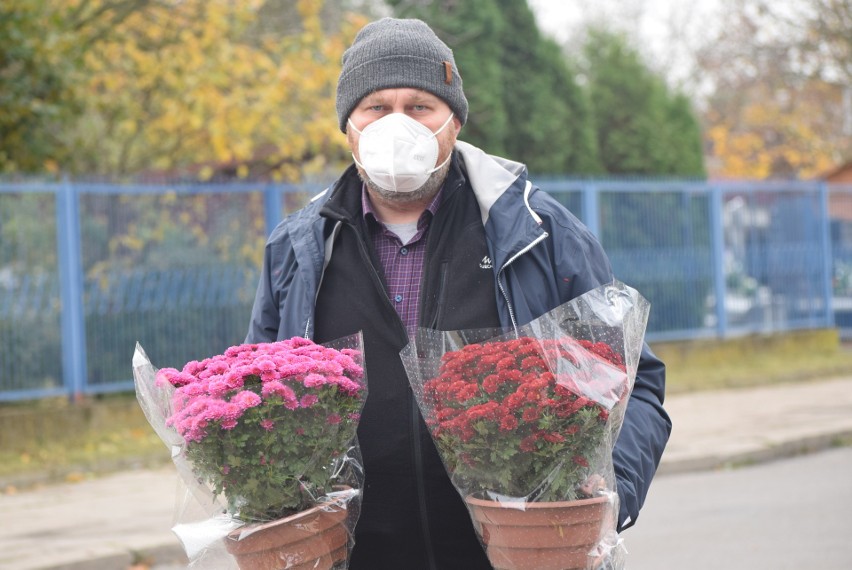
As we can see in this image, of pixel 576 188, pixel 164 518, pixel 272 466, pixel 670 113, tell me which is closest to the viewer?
pixel 272 466

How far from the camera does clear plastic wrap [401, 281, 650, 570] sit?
2057 millimetres

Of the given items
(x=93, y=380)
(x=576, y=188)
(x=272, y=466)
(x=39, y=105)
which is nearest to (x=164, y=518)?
(x=93, y=380)

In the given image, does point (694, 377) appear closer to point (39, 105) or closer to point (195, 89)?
point (195, 89)

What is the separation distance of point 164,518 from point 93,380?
324cm

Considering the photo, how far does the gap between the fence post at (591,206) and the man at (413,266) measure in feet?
37.9

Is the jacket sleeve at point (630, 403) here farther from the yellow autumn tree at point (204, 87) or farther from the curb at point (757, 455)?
the yellow autumn tree at point (204, 87)

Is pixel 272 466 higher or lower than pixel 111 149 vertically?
lower

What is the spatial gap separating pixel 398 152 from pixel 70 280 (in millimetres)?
8509

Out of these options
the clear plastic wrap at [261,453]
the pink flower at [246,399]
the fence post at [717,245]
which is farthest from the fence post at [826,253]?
the pink flower at [246,399]

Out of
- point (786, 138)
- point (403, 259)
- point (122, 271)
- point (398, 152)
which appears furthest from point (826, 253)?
point (786, 138)

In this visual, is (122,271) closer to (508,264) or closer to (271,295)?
(271,295)

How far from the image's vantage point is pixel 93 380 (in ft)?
35.0

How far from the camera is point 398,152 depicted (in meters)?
2.52

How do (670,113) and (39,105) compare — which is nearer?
(39,105)
